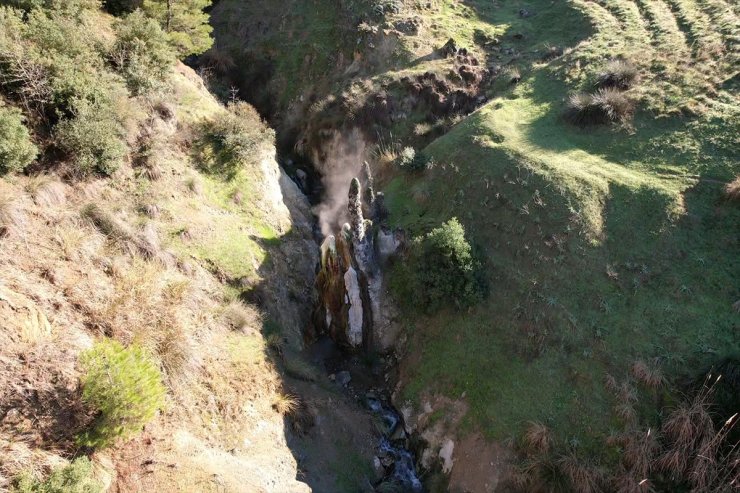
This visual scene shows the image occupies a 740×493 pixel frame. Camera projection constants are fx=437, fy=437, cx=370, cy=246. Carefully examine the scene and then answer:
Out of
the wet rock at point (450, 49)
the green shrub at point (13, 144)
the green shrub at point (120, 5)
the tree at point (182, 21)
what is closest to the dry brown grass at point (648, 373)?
the green shrub at point (13, 144)

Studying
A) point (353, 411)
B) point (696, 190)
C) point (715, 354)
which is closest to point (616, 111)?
point (696, 190)

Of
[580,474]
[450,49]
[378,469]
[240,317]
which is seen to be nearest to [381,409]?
[378,469]

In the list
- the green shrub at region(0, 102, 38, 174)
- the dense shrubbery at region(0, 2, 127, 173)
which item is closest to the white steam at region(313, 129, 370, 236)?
the dense shrubbery at region(0, 2, 127, 173)

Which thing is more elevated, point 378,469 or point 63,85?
point 63,85

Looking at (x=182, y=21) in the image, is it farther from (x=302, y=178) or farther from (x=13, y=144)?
(x=13, y=144)

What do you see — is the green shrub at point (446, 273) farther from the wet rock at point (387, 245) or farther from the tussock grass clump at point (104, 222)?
the tussock grass clump at point (104, 222)

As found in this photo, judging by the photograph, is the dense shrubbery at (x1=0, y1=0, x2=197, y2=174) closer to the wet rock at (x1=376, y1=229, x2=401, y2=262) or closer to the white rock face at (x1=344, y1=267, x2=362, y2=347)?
the white rock face at (x1=344, y1=267, x2=362, y2=347)

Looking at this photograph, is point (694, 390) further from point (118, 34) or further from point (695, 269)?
point (118, 34)

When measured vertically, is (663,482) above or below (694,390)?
below
